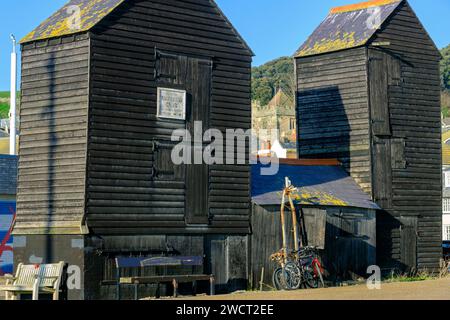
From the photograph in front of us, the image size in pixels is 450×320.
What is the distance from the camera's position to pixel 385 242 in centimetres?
3791

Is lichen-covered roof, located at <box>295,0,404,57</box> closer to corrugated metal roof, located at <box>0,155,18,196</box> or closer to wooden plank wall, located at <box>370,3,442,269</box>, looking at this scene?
wooden plank wall, located at <box>370,3,442,269</box>

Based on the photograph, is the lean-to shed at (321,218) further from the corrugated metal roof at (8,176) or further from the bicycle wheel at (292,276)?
the corrugated metal roof at (8,176)

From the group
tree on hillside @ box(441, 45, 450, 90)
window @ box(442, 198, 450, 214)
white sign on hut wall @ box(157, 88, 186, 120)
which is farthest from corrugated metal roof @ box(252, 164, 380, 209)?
tree on hillside @ box(441, 45, 450, 90)

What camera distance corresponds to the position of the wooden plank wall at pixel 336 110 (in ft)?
126

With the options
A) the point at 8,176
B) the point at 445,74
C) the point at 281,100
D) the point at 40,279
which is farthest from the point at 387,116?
the point at 445,74

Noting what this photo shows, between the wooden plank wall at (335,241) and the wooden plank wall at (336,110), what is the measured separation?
251 cm

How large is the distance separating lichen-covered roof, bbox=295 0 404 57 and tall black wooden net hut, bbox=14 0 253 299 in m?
8.67

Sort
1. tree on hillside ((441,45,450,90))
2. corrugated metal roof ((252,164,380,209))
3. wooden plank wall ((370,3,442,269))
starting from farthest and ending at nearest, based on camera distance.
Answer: tree on hillside ((441,45,450,90)), wooden plank wall ((370,3,442,269)), corrugated metal roof ((252,164,380,209))

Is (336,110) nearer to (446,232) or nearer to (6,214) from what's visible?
(6,214)

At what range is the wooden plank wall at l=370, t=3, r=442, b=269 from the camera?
38344 millimetres

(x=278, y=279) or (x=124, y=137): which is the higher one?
(x=124, y=137)

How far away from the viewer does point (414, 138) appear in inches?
1537

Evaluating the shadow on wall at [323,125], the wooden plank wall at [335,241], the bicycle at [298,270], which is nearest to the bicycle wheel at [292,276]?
the bicycle at [298,270]

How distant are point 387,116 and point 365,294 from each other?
12.2m
